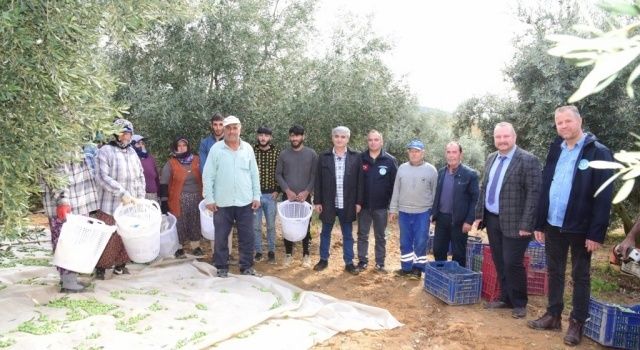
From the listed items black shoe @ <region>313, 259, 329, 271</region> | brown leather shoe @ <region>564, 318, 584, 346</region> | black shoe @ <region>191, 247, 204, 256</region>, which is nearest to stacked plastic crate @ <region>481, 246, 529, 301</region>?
brown leather shoe @ <region>564, 318, 584, 346</region>

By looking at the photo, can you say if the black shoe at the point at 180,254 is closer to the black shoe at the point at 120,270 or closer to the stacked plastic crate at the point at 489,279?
the black shoe at the point at 120,270

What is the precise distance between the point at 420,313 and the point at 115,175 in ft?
13.0

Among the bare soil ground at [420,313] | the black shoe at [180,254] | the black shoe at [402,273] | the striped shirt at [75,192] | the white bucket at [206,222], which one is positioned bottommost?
the bare soil ground at [420,313]

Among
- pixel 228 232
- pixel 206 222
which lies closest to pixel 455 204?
pixel 228 232

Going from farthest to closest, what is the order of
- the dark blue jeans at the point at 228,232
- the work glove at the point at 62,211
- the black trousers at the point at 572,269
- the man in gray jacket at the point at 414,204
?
the man in gray jacket at the point at 414,204 < the dark blue jeans at the point at 228,232 < the work glove at the point at 62,211 < the black trousers at the point at 572,269

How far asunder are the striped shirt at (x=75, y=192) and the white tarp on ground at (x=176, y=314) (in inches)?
34.8

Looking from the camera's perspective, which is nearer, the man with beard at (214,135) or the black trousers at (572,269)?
the black trousers at (572,269)

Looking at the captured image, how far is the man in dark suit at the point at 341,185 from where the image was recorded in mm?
6793

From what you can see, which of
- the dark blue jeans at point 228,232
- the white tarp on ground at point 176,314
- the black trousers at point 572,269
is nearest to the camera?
the white tarp on ground at point 176,314

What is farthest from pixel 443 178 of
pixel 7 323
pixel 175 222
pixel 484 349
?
pixel 7 323

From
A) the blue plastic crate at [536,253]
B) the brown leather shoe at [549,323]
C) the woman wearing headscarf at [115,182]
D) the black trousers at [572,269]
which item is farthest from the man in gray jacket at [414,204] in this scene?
→ the woman wearing headscarf at [115,182]

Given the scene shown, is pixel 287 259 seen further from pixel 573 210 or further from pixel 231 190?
pixel 573 210

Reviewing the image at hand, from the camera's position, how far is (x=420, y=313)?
545 centimetres

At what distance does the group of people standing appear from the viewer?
14.6ft
